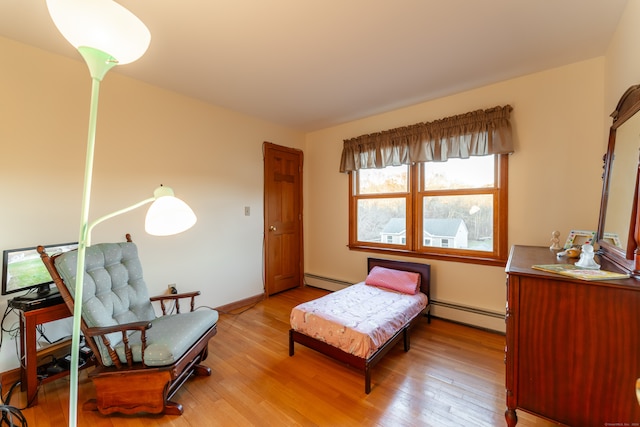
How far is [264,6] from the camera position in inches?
64.3

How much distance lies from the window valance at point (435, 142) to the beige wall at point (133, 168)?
1.31 meters

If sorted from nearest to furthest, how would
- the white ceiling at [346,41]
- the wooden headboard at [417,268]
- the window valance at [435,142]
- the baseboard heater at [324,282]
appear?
the white ceiling at [346,41], the window valance at [435,142], the wooden headboard at [417,268], the baseboard heater at [324,282]

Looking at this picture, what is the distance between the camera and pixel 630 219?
1333 millimetres

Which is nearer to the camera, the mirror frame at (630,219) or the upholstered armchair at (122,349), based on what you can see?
the mirror frame at (630,219)

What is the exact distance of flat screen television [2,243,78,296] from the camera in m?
1.74

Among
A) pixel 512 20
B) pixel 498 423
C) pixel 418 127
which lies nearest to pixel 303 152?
pixel 418 127

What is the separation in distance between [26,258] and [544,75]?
4436 mm

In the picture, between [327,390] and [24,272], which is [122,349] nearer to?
[24,272]

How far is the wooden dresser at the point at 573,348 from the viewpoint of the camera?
1149 mm

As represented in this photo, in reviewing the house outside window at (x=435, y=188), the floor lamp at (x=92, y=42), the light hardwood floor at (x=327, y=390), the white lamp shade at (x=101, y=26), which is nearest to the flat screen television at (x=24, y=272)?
the light hardwood floor at (x=327, y=390)

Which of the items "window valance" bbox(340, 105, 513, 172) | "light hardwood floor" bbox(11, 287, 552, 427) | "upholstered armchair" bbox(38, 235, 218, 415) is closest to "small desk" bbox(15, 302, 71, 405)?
"light hardwood floor" bbox(11, 287, 552, 427)

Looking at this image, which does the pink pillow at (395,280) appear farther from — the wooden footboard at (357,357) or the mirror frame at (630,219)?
the mirror frame at (630,219)

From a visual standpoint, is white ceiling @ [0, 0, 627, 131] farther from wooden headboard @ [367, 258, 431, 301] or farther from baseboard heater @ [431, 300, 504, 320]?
baseboard heater @ [431, 300, 504, 320]

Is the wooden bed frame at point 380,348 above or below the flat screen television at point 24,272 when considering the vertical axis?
below
